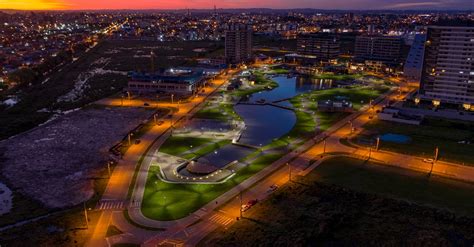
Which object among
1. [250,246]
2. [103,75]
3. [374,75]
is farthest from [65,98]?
[374,75]

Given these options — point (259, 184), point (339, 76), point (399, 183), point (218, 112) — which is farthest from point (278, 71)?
point (259, 184)

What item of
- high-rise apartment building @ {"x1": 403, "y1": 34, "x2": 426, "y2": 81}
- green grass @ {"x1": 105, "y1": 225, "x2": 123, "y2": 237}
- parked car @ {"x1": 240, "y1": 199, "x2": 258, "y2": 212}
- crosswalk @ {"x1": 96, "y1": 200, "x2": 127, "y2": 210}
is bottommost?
green grass @ {"x1": 105, "y1": 225, "x2": 123, "y2": 237}

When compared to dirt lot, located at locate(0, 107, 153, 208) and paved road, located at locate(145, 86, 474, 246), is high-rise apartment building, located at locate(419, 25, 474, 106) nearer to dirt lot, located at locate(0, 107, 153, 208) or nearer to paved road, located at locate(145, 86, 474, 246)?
paved road, located at locate(145, 86, 474, 246)

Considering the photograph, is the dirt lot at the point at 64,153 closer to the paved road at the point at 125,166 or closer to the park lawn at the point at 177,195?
the paved road at the point at 125,166

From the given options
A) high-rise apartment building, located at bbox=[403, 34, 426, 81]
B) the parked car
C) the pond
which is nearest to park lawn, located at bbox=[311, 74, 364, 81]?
the pond

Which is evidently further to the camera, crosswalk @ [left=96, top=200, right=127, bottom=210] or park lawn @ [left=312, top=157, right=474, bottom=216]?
park lawn @ [left=312, top=157, right=474, bottom=216]

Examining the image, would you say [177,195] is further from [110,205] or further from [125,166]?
[125,166]
